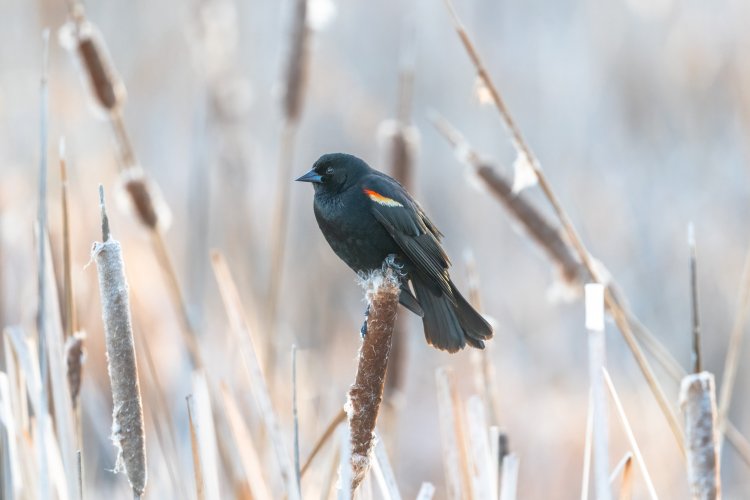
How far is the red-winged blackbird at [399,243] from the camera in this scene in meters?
1.53

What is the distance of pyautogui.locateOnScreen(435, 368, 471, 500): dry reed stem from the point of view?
143cm

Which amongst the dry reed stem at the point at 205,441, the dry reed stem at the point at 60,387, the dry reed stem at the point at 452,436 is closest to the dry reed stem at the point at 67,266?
the dry reed stem at the point at 60,387

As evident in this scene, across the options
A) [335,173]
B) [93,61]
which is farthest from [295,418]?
[93,61]

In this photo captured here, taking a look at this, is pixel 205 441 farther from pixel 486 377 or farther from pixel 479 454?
pixel 486 377

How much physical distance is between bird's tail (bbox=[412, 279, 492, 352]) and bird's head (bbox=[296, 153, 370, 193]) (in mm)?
322

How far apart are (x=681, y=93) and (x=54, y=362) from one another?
123 inches

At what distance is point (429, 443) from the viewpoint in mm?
3699

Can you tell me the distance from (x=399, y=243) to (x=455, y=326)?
191 mm

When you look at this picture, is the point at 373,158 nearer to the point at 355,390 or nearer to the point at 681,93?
the point at 681,93

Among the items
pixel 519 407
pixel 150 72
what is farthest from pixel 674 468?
pixel 150 72

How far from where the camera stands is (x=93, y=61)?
1818 millimetres

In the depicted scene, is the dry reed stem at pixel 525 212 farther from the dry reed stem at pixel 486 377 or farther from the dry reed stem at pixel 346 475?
the dry reed stem at pixel 346 475

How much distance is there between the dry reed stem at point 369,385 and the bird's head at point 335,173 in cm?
58

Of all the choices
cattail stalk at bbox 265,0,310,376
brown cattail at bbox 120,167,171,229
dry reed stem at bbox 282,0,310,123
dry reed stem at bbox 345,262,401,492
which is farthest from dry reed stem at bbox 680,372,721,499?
dry reed stem at bbox 282,0,310,123
